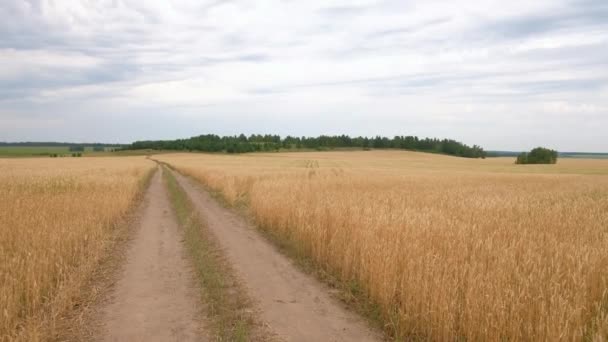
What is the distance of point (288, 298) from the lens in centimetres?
677

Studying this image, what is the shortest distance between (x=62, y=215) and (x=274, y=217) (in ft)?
22.4

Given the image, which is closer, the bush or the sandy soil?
the sandy soil

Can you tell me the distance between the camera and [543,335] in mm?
4375

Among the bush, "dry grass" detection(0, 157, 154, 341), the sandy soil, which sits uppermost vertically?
the bush

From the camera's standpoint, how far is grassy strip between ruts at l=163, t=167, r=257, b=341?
17.7ft

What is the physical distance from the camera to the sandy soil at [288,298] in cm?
550

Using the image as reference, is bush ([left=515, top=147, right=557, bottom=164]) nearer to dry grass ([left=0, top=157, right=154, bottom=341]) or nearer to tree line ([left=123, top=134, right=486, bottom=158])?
tree line ([left=123, top=134, right=486, bottom=158])

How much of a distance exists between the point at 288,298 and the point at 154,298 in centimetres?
242

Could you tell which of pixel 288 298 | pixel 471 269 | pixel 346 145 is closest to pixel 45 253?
pixel 288 298

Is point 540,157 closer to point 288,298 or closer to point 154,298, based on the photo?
point 288,298

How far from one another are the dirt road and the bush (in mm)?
99064

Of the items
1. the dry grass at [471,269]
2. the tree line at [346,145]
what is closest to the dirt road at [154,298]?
the dry grass at [471,269]

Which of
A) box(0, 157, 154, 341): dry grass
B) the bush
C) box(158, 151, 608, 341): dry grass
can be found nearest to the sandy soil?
box(158, 151, 608, 341): dry grass

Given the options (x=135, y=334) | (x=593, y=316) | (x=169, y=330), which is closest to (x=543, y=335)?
(x=593, y=316)
